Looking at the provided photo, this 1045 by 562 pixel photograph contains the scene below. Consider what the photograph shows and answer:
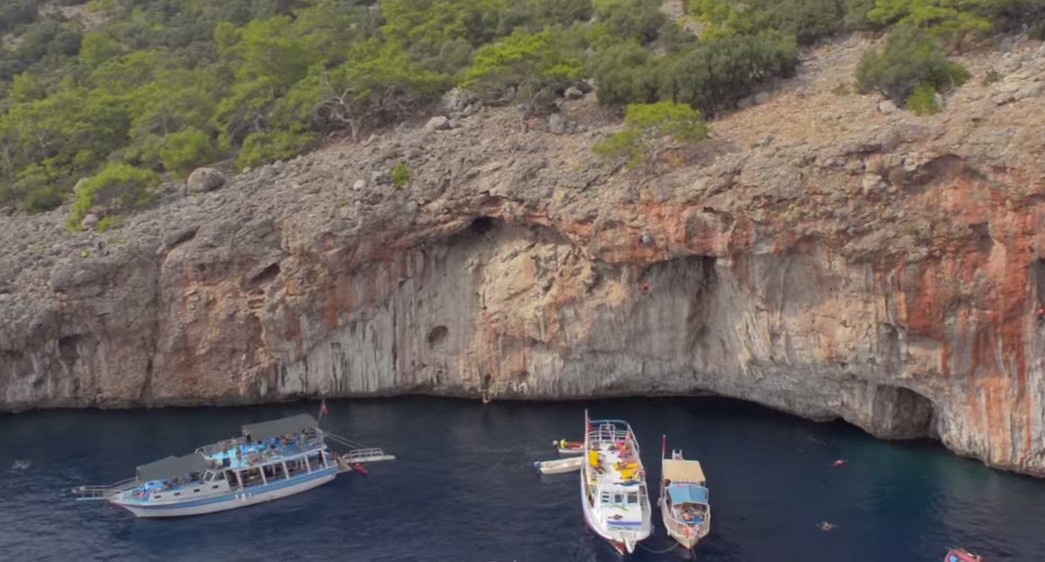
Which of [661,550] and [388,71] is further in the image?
[388,71]

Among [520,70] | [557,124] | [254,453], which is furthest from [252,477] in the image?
[520,70]

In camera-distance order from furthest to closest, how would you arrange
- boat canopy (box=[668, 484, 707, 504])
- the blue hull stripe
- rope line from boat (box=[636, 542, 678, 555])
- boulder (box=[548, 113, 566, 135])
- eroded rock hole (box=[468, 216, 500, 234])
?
boulder (box=[548, 113, 566, 135])
eroded rock hole (box=[468, 216, 500, 234])
the blue hull stripe
boat canopy (box=[668, 484, 707, 504])
rope line from boat (box=[636, 542, 678, 555])

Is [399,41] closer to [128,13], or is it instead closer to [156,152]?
[156,152]

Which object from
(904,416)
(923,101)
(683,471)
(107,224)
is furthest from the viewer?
(107,224)

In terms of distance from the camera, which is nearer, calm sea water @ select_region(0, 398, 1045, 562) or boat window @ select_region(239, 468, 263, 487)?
calm sea water @ select_region(0, 398, 1045, 562)

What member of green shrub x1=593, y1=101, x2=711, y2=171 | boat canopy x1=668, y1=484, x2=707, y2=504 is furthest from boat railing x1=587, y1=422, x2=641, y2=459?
green shrub x1=593, y1=101, x2=711, y2=171

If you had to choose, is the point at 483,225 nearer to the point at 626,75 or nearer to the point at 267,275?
the point at 626,75

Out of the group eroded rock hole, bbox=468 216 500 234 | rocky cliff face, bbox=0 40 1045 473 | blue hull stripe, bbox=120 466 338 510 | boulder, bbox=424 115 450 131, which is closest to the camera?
rocky cliff face, bbox=0 40 1045 473

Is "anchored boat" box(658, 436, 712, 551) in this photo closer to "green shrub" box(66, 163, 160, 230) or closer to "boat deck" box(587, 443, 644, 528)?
"boat deck" box(587, 443, 644, 528)
